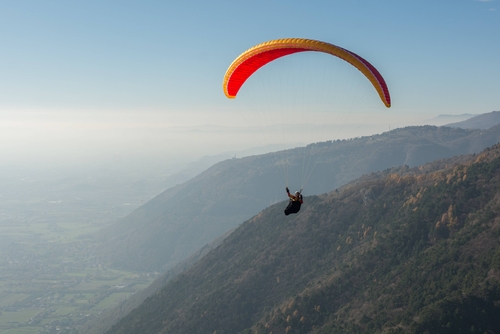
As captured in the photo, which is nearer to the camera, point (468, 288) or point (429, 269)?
point (468, 288)

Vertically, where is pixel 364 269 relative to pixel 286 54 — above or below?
below

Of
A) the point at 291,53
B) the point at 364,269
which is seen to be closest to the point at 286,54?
the point at 291,53

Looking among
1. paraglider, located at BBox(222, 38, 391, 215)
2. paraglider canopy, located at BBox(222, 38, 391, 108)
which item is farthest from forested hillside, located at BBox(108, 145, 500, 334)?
paraglider canopy, located at BBox(222, 38, 391, 108)

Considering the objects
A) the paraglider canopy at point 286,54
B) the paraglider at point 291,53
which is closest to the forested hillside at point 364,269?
the paraglider at point 291,53

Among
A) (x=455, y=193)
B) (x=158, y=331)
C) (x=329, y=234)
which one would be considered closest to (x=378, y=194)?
(x=329, y=234)

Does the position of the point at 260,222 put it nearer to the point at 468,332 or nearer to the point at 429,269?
the point at 429,269

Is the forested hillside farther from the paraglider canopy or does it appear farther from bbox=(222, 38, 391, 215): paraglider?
the paraglider canopy

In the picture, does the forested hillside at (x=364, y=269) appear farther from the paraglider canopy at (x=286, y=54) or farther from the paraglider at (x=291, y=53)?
the paraglider canopy at (x=286, y=54)

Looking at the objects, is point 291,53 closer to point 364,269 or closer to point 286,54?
point 286,54

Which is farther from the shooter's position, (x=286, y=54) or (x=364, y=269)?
(x=364, y=269)
